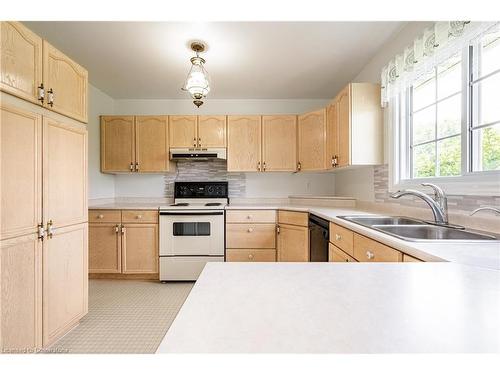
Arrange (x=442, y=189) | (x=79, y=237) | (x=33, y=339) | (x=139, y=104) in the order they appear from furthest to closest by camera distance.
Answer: (x=139, y=104), (x=79, y=237), (x=442, y=189), (x=33, y=339)

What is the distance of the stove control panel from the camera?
3.34 meters

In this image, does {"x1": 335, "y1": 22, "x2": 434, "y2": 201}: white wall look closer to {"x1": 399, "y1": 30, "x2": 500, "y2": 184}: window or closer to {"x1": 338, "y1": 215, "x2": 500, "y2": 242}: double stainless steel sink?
{"x1": 399, "y1": 30, "x2": 500, "y2": 184}: window

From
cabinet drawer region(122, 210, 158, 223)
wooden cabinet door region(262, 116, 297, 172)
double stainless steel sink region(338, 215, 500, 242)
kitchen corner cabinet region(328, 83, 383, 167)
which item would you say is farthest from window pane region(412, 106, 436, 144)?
cabinet drawer region(122, 210, 158, 223)

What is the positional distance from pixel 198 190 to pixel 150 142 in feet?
2.89

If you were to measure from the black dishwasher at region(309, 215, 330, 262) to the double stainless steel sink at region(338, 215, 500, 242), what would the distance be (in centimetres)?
29

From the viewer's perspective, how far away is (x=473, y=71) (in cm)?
Result: 140

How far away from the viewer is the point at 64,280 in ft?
5.32

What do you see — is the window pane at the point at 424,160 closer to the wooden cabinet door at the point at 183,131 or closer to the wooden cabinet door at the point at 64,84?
the wooden cabinet door at the point at 183,131

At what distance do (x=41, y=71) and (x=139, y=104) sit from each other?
2092 mm

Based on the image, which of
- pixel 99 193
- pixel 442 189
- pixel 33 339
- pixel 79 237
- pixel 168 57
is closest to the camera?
pixel 33 339
